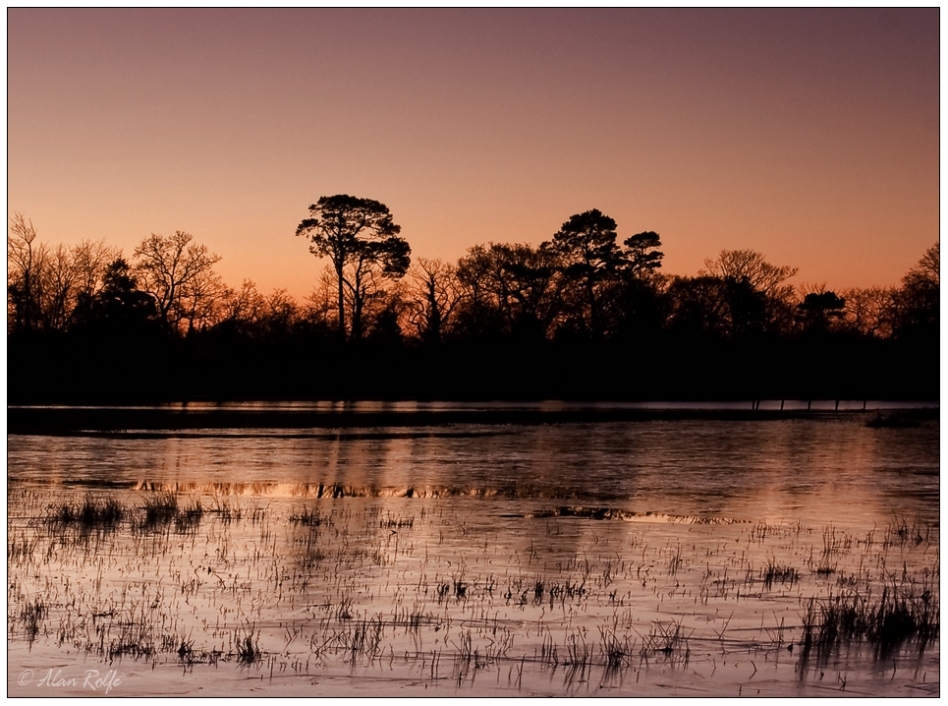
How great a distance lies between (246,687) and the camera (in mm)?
12125

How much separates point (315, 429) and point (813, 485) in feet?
81.8

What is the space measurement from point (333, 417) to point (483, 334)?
31.9 m

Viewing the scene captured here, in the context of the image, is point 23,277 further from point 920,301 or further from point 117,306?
point 920,301

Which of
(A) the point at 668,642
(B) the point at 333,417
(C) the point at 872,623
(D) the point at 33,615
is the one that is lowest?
(D) the point at 33,615

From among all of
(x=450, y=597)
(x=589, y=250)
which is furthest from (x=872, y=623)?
(x=589, y=250)

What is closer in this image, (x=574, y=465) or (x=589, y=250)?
(x=574, y=465)

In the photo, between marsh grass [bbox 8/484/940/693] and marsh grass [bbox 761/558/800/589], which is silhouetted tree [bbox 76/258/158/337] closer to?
marsh grass [bbox 8/484/940/693]

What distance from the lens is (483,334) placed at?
93500 mm

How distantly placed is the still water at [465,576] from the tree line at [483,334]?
1998 inches

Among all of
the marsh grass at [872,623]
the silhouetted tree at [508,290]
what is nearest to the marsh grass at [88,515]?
the marsh grass at [872,623]

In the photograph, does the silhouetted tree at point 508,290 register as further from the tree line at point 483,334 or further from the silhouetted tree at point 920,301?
the silhouetted tree at point 920,301

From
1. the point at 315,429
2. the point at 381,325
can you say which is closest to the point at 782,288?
the point at 381,325

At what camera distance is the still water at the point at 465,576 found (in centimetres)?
1273

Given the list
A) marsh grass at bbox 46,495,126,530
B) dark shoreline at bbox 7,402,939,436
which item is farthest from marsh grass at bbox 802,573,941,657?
dark shoreline at bbox 7,402,939,436
